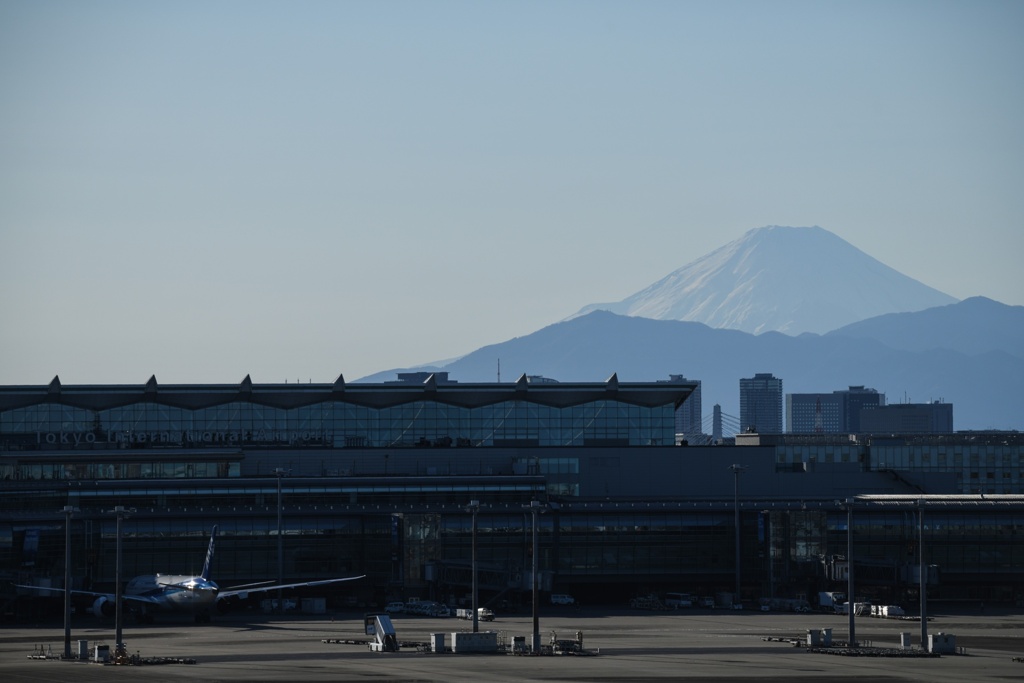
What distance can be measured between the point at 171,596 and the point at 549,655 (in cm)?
4724

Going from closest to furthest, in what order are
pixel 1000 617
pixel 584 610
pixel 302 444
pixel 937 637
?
pixel 937 637
pixel 1000 617
pixel 584 610
pixel 302 444

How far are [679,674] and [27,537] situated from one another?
274ft

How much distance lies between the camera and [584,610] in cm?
16125

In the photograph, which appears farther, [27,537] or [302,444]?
[302,444]

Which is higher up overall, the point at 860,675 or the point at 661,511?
the point at 661,511

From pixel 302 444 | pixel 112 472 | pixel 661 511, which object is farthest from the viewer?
pixel 302 444

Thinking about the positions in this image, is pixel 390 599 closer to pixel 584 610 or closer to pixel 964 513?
pixel 584 610

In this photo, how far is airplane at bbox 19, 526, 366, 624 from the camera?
141 metres

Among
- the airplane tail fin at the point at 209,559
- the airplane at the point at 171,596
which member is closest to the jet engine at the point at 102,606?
the airplane at the point at 171,596

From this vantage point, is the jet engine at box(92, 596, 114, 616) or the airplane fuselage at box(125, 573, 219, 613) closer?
the airplane fuselage at box(125, 573, 219, 613)

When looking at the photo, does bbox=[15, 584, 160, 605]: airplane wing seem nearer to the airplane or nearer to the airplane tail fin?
the airplane

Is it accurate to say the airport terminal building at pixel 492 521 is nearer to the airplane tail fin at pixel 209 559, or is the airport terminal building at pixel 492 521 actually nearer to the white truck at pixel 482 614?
the airplane tail fin at pixel 209 559

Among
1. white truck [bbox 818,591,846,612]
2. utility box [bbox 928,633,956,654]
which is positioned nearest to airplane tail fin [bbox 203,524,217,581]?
white truck [bbox 818,591,846,612]

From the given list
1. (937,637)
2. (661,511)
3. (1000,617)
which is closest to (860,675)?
(937,637)
